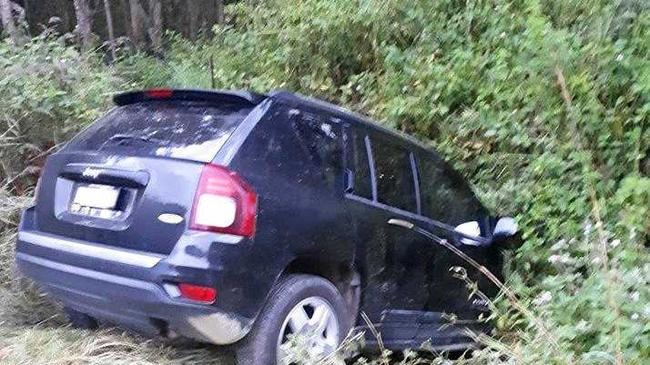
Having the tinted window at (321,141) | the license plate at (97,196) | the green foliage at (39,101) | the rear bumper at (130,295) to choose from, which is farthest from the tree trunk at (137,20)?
the rear bumper at (130,295)

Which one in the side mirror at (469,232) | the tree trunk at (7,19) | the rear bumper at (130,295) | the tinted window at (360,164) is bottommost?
the side mirror at (469,232)

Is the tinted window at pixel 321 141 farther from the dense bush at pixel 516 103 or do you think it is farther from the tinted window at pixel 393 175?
the dense bush at pixel 516 103

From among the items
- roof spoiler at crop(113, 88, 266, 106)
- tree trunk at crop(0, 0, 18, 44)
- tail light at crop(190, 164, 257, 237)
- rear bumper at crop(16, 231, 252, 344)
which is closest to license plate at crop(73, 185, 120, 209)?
rear bumper at crop(16, 231, 252, 344)

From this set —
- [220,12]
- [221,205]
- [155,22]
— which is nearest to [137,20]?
[155,22]

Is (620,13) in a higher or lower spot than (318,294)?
higher

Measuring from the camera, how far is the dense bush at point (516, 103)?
4.05 metres

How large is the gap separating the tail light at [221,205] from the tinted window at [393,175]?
1140mm

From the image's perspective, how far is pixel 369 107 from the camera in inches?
298

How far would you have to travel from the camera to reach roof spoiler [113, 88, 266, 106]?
157 inches

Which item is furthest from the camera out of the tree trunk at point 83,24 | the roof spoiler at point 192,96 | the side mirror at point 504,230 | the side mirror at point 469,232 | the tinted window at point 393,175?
→ the tree trunk at point 83,24

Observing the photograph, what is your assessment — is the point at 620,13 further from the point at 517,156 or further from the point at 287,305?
the point at 287,305

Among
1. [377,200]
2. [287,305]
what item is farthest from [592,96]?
[287,305]

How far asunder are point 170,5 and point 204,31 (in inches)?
46.5

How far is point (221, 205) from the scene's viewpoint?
11.6 ft
